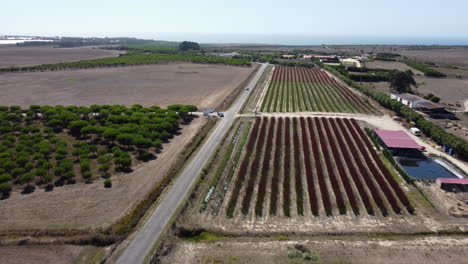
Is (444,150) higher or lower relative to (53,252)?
higher

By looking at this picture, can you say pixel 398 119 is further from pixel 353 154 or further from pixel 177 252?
pixel 177 252

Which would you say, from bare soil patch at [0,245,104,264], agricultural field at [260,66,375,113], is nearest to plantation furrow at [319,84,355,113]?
agricultural field at [260,66,375,113]

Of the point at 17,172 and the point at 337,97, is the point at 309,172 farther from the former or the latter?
the point at 337,97

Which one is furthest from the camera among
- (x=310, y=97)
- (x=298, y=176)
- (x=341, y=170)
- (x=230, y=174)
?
Result: (x=310, y=97)

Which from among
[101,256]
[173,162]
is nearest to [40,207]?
[101,256]

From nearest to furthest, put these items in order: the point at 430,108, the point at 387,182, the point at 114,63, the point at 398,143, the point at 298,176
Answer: the point at 387,182, the point at 298,176, the point at 398,143, the point at 430,108, the point at 114,63

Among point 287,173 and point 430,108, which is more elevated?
point 430,108

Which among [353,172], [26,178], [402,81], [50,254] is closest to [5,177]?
[26,178]
